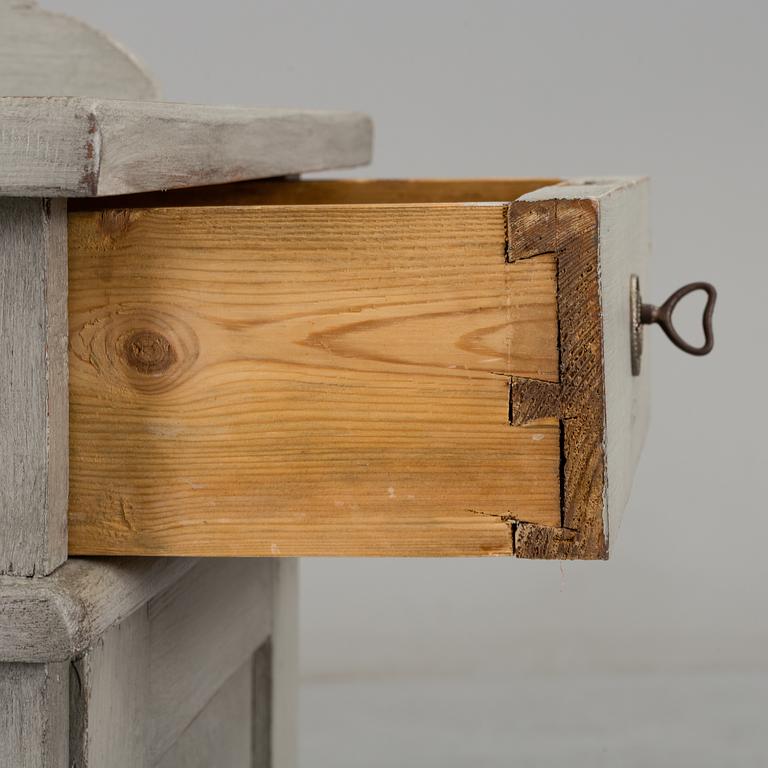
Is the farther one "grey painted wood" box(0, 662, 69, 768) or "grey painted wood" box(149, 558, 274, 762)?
"grey painted wood" box(149, 558, 274, 762)

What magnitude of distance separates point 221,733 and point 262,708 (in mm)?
160

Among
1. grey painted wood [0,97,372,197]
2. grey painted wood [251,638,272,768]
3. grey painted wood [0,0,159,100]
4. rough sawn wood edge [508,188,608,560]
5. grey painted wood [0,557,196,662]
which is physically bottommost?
grey painted wood [251,638,272,768]

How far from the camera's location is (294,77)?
2.59 m

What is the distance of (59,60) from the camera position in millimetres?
1354

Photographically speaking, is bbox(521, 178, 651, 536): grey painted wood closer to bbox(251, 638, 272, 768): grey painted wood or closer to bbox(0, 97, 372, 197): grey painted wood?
bbox(0, 97, 372, 197): grey painted wood

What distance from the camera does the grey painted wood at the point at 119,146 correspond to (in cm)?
81

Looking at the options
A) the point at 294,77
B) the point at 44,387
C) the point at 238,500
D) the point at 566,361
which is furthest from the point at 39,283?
the point at 294,77

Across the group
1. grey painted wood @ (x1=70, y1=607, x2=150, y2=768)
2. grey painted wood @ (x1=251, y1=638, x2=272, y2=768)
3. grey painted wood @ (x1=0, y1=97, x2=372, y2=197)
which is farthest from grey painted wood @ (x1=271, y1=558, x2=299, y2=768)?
grey painted wood @ (x1=0, y1=97, x2=372, y2=197)

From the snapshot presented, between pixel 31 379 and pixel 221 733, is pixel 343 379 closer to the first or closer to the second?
pixel 31 379

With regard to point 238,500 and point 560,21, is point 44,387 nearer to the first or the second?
point 238,500

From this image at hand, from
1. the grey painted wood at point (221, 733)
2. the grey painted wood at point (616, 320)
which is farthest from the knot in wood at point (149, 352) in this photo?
the grey painted wood at point (221, 733)

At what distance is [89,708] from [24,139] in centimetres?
37

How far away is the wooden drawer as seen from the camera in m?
0.88

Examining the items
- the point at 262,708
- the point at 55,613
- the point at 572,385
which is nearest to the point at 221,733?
the point at 262,708
